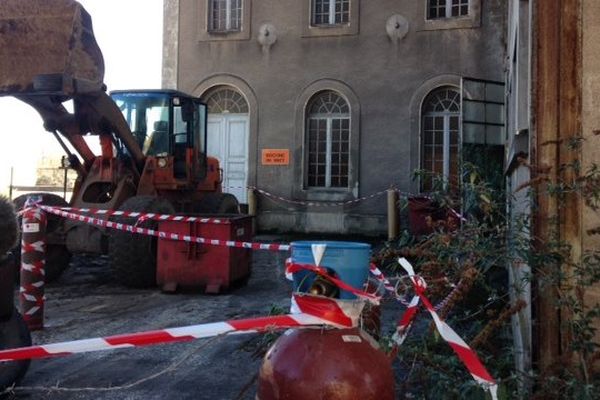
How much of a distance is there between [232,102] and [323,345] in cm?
1483

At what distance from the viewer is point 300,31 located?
52.9 ft

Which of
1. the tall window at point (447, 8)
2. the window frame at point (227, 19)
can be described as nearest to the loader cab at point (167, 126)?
the window frame at point (227, 19)

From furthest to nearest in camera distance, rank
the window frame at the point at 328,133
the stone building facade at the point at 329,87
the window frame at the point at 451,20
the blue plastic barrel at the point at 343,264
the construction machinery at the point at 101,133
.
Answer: the window frame at the point at 328,133, the stone building facade at the point at 329,87, the window frame at the point at 451,20, the construction machinery at the point at 101,133, the blue plastic barrel at the point at 343,264

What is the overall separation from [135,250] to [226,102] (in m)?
9.28

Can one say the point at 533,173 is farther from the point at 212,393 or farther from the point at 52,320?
the point at 52,320

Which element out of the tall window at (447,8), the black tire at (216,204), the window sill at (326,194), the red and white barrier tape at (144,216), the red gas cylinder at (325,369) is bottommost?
the red gas cylinder at (325,369)

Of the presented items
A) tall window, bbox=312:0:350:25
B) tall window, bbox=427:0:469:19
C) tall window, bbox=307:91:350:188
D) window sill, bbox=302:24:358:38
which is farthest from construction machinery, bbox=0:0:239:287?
tall window, bbox=427:0:469:19

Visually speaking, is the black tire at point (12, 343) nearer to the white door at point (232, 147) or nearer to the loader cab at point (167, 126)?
the loader cab at point (167, 126)

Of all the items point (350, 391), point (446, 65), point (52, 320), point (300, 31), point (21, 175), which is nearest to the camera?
point (350, 391)

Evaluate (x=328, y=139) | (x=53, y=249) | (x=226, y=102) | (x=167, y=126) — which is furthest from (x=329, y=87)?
(x=53, y=249)

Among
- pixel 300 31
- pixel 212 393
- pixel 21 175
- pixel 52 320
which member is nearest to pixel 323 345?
pixel 212 393

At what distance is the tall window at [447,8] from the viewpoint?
15.3 metres

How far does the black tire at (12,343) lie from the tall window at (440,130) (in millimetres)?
12243

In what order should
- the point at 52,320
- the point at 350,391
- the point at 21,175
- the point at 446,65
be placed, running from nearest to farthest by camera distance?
1. the point at 350,391
2. the point at 52,320
3. the point at 446,65
4. the point at 21,175
